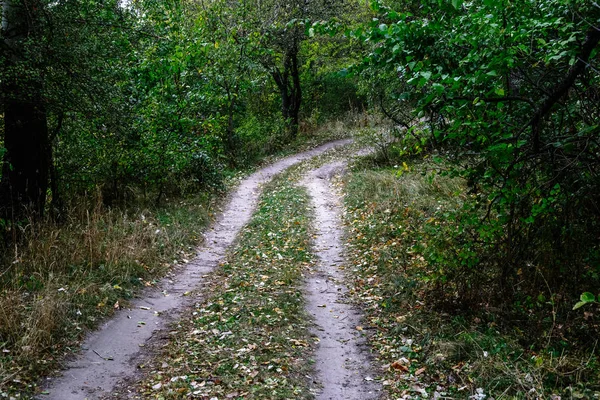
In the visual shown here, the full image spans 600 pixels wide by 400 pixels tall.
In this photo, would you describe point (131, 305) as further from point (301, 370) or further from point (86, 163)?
point (86, 163)

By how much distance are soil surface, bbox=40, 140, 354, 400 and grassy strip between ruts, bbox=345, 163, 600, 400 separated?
2.05 feet

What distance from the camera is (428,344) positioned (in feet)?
18.4

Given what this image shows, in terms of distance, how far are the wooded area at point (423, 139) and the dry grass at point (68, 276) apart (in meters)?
0.05

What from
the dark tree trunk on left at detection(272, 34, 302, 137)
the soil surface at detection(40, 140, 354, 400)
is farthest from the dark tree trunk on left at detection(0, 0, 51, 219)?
the dark tree trunk on left at detection(272, 34, 302, 137)

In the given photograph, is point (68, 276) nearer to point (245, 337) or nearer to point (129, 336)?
point (129, 336)

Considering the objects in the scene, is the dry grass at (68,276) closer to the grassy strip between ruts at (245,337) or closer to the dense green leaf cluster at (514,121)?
the grassy strip between ruts at (245,337)

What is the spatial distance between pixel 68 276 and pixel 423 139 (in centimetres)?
552

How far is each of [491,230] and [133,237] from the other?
6.39m

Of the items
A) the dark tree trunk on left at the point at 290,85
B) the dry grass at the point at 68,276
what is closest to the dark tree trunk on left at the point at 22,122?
the dry grass at the point at 68,276

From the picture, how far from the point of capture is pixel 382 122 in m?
22.0

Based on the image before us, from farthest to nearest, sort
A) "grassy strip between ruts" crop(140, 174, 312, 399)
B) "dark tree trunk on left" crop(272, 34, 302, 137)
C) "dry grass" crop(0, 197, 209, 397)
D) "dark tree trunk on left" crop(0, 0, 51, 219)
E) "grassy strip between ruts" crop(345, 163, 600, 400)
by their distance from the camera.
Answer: "dark tree trunk on left" crop(272, 34, 302, 137)
"dark tree trunk on left" crop(0, 0, 51, 219)
"dry grass" crop(0, 197, 209, 397)
"grassy strip between ruts" crop(140, 174, 312, 399)
"grassy strip between ruts" crop(345, 163, 600, 400)

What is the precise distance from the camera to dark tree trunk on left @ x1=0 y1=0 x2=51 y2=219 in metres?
6.93

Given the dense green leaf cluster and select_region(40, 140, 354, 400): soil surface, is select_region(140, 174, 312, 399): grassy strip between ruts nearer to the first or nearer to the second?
select_region(40, 140, 354, 400): soil surface

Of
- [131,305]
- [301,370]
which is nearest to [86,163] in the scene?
[131,305]
